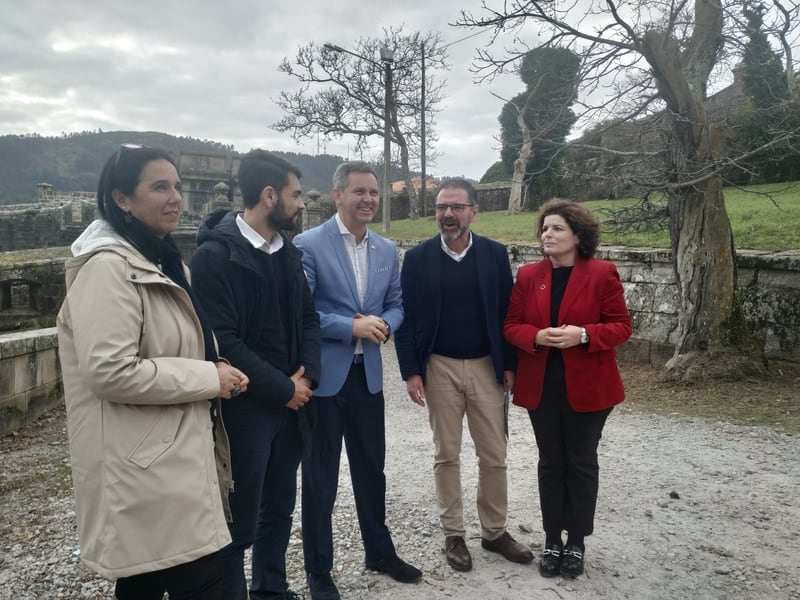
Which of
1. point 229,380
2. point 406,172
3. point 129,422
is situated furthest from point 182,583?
point 406,172

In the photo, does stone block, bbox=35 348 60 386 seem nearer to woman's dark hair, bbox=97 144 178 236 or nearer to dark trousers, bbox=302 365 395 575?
dark trousers, bbox=302 365 395 575

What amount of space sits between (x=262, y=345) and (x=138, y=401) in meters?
0.75

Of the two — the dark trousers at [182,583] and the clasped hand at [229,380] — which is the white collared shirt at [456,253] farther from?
the dark trousers at [182,583]

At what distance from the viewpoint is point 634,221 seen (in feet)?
24.1

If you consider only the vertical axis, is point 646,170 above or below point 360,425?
above

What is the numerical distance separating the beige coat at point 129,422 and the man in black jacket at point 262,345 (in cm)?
43

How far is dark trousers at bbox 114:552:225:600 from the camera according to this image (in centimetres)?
189

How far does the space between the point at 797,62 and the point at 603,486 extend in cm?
453

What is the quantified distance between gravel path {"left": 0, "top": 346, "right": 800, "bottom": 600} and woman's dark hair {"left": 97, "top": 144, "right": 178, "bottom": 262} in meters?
1.92

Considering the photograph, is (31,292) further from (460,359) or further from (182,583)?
(182,583)

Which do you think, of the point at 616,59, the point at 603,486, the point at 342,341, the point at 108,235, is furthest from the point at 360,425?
the point at 616,59

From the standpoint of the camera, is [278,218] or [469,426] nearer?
[278,218]

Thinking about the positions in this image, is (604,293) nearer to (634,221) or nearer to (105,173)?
(105,173)

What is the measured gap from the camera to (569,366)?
2.99 metres
